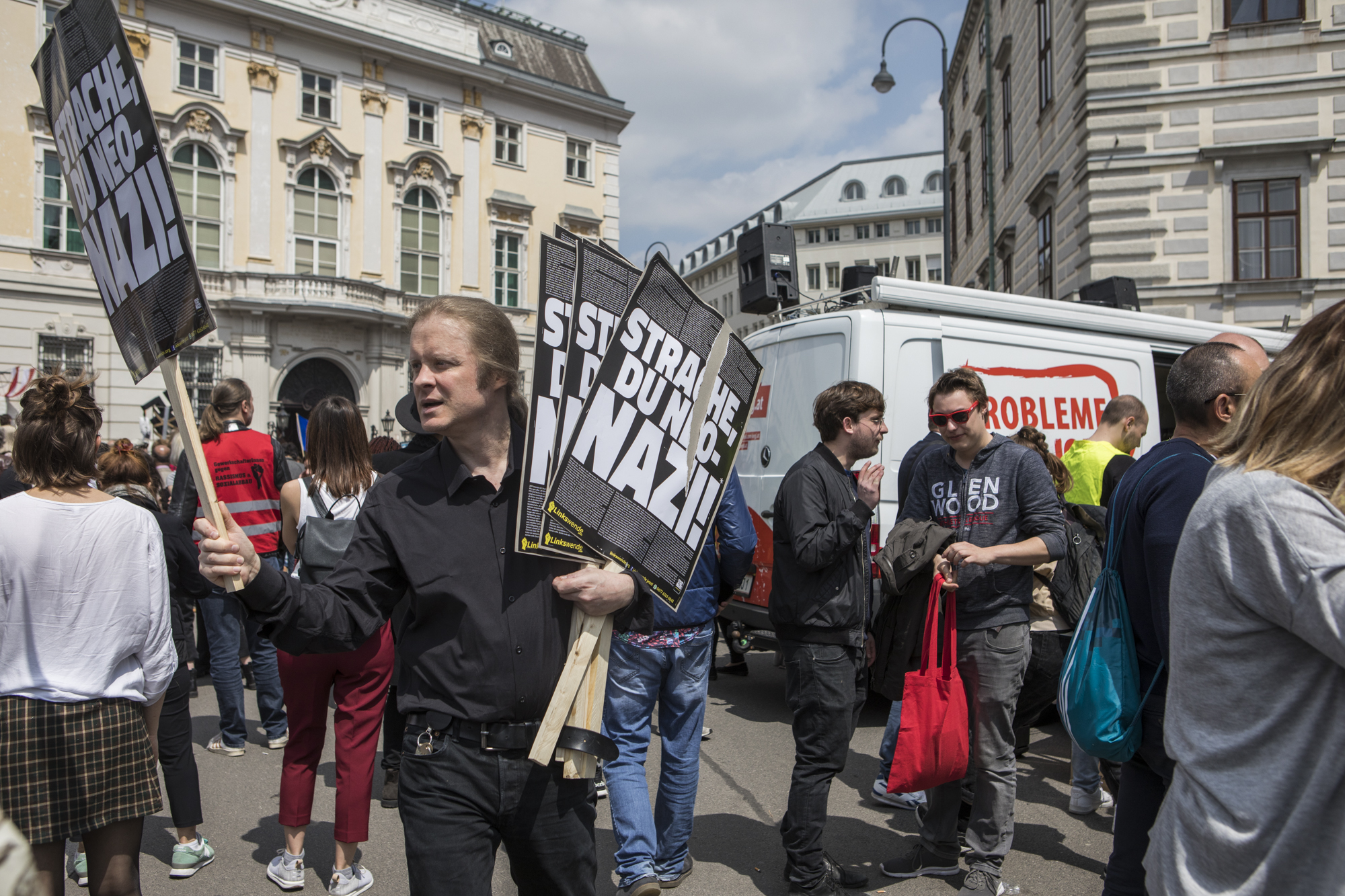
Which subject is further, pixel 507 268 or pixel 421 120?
pixel 507 268

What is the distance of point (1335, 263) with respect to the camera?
15633 millimetres

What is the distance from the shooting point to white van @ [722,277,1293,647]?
20.0 ft

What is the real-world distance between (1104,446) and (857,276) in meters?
2.40

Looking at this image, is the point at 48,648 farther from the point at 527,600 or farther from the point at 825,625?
the point at 825,625

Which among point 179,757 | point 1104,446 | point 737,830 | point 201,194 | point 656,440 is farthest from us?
point 201,194

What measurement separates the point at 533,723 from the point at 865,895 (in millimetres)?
2154

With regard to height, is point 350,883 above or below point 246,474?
below

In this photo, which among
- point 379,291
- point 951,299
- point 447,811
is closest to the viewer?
point 447,811

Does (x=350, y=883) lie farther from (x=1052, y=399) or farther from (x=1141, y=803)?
(x=1052, y=399)

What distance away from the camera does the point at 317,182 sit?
26.4 metres

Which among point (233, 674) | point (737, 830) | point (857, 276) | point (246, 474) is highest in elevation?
point (857, 276)

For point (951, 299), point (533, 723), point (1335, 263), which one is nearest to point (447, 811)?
point (533, 723)

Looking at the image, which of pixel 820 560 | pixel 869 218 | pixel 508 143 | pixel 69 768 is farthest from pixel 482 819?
pixel 869 218

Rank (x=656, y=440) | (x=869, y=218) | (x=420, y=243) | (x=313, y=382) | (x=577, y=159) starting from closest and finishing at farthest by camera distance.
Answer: (x=656, y=440) → (x=313, y=382) → (x=420, y=243) → (x=577, y=159) → (x=869, y=218)
